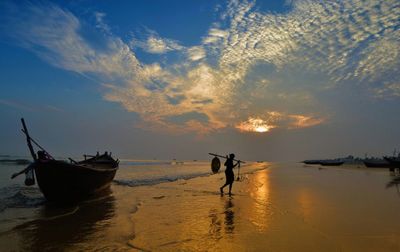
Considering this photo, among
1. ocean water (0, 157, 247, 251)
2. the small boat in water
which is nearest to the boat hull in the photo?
the small boat in water

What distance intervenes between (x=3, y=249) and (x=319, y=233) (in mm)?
8085

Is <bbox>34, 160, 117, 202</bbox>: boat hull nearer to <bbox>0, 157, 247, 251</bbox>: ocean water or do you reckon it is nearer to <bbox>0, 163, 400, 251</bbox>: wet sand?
<bbox>0, 157, 247, 251</bbox>: ocean water

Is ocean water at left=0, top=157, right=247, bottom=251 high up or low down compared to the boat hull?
down

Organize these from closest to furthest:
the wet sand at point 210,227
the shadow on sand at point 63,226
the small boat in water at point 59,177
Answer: the wet sand at point 210,227 → the shadow on sand at point 63,226 → the small boat in water at point 59,177

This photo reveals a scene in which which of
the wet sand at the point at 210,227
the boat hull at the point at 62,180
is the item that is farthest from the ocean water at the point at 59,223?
the boat hull at the point at 62,180

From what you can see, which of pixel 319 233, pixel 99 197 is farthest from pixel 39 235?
pixel 99 197

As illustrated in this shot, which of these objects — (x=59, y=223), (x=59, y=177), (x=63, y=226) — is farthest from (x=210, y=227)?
(x=59, y=177)

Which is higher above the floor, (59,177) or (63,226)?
(59,177)

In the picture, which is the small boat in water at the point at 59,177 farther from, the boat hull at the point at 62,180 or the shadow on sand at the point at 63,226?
the shadow on sand at the point at 63,226

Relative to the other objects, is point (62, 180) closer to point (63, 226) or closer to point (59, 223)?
point (59, 223)

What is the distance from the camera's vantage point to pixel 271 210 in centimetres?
1184

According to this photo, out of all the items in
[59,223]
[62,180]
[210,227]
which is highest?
[62,180]

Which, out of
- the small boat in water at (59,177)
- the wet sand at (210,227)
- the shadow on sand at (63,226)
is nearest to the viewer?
the wet sand at (210,227)

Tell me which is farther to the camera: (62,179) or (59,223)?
(62,179)
